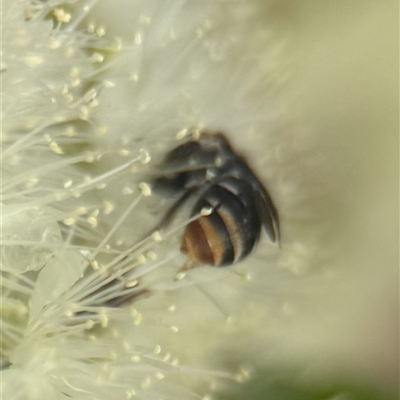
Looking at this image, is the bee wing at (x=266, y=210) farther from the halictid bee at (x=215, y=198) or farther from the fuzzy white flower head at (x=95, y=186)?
the fuzzy white flower head at (x=95, y=186)

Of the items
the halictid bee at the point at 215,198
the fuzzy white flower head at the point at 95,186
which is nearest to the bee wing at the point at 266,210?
the halictid bee at the point at 215,198

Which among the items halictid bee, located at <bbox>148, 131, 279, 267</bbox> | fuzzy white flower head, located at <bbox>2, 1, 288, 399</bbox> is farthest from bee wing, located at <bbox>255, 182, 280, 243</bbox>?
fuzzy white flower head, located at <bbox>2, 1, 288, 399</bbox>

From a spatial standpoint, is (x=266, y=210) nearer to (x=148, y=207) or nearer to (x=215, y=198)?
(x=215, y=198)

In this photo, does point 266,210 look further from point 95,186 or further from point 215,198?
point 95,186

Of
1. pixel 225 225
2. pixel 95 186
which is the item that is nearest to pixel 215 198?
pixel 225 225

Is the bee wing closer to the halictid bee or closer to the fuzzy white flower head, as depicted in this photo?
the halictid bee
